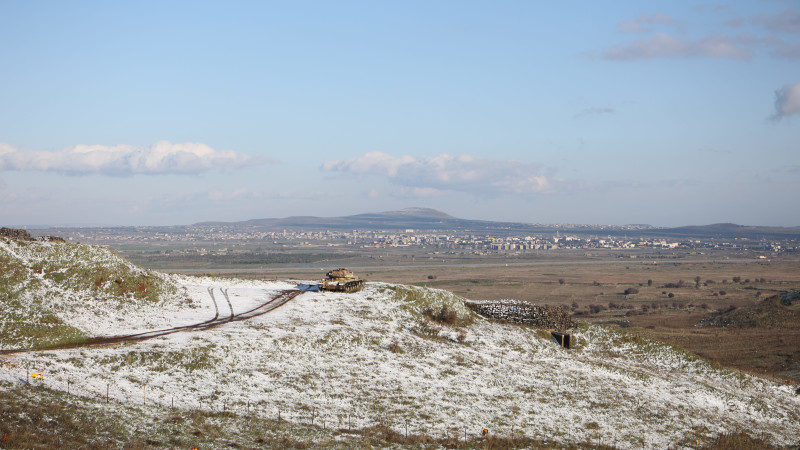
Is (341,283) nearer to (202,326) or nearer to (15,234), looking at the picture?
(202,326)

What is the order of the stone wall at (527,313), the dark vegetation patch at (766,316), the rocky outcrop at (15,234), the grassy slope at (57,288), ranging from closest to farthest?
the grassy slope at (57,288), the rocky outcrop at (15,234), the stone wall at (527,313), the dark vegetation patch at (766,316)

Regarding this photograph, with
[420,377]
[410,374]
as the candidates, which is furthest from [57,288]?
[420,377]

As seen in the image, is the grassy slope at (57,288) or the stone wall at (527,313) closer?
the grassy slope at (57,288)

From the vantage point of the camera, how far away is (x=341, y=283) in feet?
178

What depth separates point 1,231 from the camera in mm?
47969

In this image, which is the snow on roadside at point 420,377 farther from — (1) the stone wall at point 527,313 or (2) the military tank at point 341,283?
(2) the military tank at point 341,283

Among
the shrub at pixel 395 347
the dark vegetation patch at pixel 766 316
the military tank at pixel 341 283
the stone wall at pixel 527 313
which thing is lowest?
the dark vegetation patch at pixel 766 316

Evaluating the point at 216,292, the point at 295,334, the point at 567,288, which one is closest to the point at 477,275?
the point at 567,288

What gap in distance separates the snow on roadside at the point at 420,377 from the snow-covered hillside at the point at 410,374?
4.4 inches

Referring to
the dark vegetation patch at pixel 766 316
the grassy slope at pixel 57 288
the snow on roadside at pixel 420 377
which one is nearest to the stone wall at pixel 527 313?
the snow on roadside at pixel 420 377

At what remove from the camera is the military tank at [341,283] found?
52750 millimetres

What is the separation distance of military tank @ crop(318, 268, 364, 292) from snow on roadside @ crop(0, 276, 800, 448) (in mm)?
4244

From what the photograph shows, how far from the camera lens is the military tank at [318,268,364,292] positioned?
5275 centimetres

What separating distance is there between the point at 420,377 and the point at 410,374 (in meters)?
0.66
